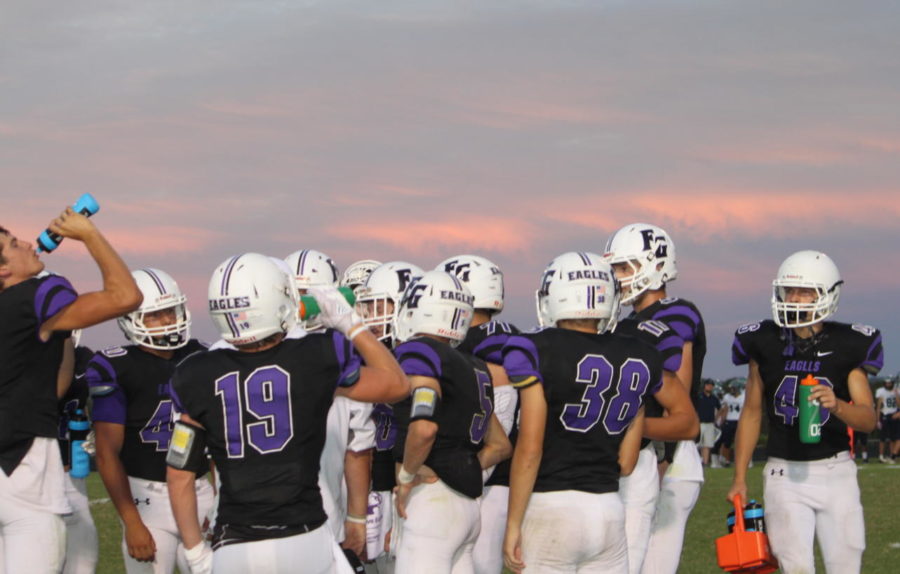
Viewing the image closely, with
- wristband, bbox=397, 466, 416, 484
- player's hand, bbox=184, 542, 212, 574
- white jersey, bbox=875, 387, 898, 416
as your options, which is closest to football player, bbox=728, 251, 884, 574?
wristband, bbox=397, 466, 416, 484

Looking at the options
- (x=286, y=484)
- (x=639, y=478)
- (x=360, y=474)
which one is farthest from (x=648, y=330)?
(x=286, y=484)

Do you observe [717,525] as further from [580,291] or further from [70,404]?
[70,404]

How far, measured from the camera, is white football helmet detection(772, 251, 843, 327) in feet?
28.4

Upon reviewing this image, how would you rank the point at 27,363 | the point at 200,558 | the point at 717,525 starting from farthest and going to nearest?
the point at 717,525 → the point at 27,363 → the point at 200,558

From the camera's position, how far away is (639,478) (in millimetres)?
8000

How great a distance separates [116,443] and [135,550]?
0.65m

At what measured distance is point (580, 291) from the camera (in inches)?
269

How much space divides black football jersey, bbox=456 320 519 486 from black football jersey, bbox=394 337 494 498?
0.39 meters

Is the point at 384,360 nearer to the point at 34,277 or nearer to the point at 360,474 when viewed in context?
the point at 360,474

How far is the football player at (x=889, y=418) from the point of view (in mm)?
31031

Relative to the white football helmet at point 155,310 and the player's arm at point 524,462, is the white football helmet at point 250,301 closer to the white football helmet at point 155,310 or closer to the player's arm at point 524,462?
the player's arm at point 524,462

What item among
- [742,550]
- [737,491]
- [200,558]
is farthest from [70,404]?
[742,550]

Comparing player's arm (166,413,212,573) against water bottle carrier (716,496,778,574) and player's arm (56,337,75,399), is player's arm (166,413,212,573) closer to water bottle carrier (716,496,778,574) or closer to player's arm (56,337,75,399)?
player's arm (56,337,75,399)

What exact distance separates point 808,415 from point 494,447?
8.28 feet
